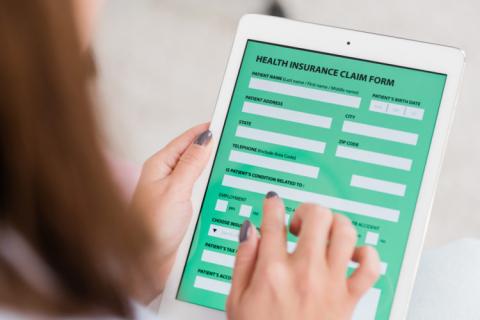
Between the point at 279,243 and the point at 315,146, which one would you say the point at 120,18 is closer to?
the point at 315,146

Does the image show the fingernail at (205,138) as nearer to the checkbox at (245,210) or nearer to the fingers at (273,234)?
the checkbox at (245,210)

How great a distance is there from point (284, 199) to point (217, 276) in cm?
9

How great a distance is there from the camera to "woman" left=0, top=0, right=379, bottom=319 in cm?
32

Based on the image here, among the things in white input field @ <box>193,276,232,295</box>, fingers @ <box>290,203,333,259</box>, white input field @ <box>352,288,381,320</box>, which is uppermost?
fingers @ <box>290,203,333,259</box>

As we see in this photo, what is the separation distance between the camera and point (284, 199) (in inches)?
25.0

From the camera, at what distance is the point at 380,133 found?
63 cm

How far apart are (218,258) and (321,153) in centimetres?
12

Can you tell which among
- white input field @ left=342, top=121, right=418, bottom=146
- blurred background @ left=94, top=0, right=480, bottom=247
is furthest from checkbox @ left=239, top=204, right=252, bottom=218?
blurred background @ left=94, top=0, right=480, bottom=247

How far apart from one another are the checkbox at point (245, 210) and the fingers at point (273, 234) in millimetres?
139

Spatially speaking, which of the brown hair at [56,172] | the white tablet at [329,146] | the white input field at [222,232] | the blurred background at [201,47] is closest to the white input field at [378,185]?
the white tablet at [329,146]

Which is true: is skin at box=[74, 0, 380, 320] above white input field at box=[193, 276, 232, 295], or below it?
above

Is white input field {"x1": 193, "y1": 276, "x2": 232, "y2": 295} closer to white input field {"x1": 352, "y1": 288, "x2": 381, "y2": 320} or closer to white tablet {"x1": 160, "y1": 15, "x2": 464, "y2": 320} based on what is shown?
white tablet {"x1": 160, "y1": 15, "x2": 464, "y2": 320}

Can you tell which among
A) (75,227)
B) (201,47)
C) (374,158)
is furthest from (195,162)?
(201,47)

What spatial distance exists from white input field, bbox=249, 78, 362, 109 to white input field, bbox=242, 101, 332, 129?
0.6 inches
